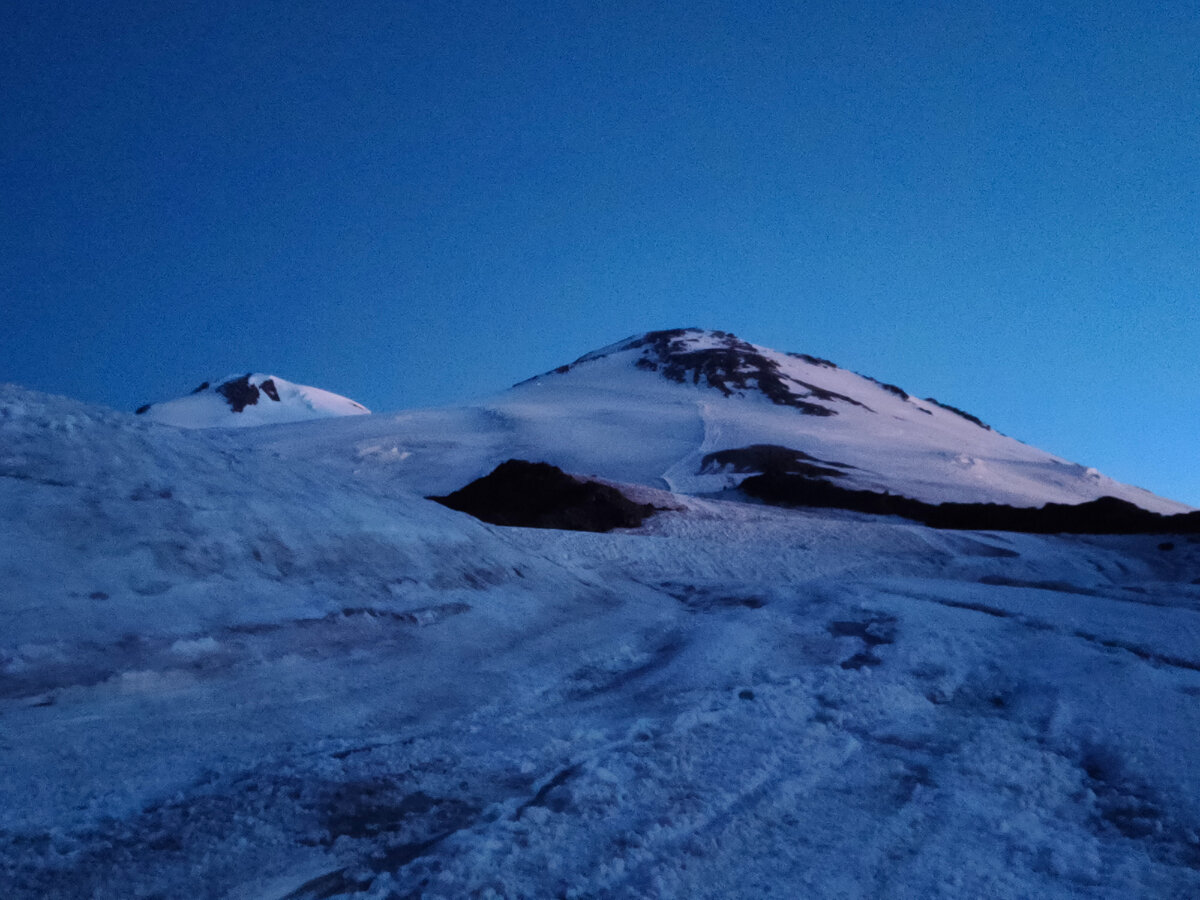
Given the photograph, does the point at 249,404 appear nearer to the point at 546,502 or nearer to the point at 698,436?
the point at 698,436

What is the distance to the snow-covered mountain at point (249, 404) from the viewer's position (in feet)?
203

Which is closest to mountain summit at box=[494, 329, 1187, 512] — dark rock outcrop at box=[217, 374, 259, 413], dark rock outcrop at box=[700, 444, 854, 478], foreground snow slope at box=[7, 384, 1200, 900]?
dark rock outcrop at box=[700, 444, 854, 478]

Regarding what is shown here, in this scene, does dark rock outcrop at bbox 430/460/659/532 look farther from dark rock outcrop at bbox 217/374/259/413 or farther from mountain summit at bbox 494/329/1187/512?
dark rock outcrop at bbox 217/374/259/413

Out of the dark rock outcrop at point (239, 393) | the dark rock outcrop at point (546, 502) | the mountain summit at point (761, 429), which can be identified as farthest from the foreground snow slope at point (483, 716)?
the dark rock outcrop at point (239, 393)

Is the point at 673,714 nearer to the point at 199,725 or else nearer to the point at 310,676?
the point at 310,676

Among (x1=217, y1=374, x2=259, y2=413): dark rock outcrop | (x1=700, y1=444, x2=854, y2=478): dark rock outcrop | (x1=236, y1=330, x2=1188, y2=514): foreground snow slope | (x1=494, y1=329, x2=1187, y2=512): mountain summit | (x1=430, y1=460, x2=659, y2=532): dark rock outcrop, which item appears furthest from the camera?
(x1=217, y1=374, x2=259, y2=413): dark rock outcrop

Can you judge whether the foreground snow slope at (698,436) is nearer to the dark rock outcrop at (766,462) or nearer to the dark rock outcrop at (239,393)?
the dark rock outcrop at (766,462)

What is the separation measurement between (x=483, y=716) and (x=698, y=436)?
28.6m

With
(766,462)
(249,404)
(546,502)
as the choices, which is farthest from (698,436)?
(249,404)

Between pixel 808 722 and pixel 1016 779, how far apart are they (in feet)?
2.45

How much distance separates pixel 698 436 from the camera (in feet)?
103

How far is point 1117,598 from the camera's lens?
6168 millimetres

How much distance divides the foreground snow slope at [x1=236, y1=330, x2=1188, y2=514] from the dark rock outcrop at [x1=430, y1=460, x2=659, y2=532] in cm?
585

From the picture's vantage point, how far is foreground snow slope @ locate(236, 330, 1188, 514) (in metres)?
24.9
